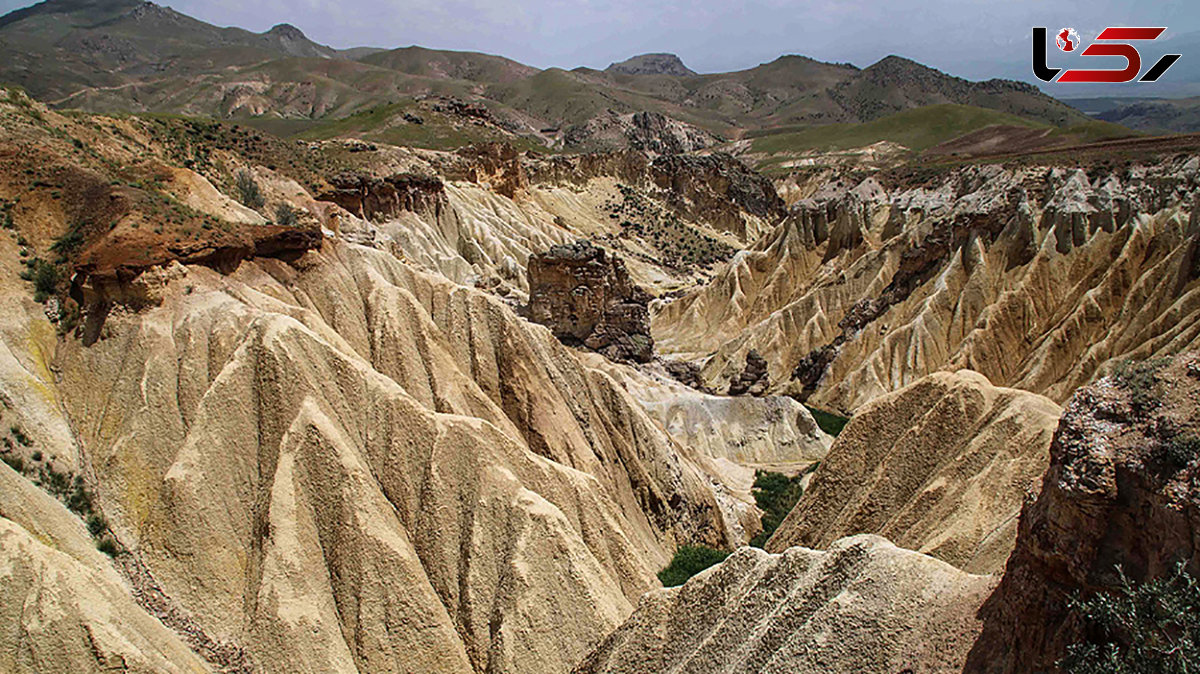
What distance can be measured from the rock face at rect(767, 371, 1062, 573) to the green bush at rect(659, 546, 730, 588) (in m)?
3.39

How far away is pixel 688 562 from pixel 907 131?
174 m

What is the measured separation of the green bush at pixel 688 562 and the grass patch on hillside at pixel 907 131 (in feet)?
513

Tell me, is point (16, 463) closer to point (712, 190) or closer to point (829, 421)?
point (829, 421)

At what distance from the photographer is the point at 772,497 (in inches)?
1356

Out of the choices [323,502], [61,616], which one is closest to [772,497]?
[323,502]

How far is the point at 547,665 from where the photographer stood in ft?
51.6

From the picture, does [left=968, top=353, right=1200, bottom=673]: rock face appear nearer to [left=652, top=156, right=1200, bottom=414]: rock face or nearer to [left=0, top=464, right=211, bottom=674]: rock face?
[left=0, top=464, right=211, bottom=674]: rock face

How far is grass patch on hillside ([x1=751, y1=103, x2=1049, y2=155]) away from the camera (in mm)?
166375

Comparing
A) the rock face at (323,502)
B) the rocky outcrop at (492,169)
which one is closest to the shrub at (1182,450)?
the rock face at (323,502)

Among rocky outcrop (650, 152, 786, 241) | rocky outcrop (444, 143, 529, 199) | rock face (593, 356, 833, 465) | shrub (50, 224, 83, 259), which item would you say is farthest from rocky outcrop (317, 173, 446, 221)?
rocky outcrop (650, 152, 786, 241)

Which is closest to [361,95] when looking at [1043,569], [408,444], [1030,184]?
[1030,184]

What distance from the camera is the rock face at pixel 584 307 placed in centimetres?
4594

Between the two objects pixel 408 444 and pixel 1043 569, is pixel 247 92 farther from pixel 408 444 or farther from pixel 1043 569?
pixel 1043 569

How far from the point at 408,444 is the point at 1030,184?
2215 inches
